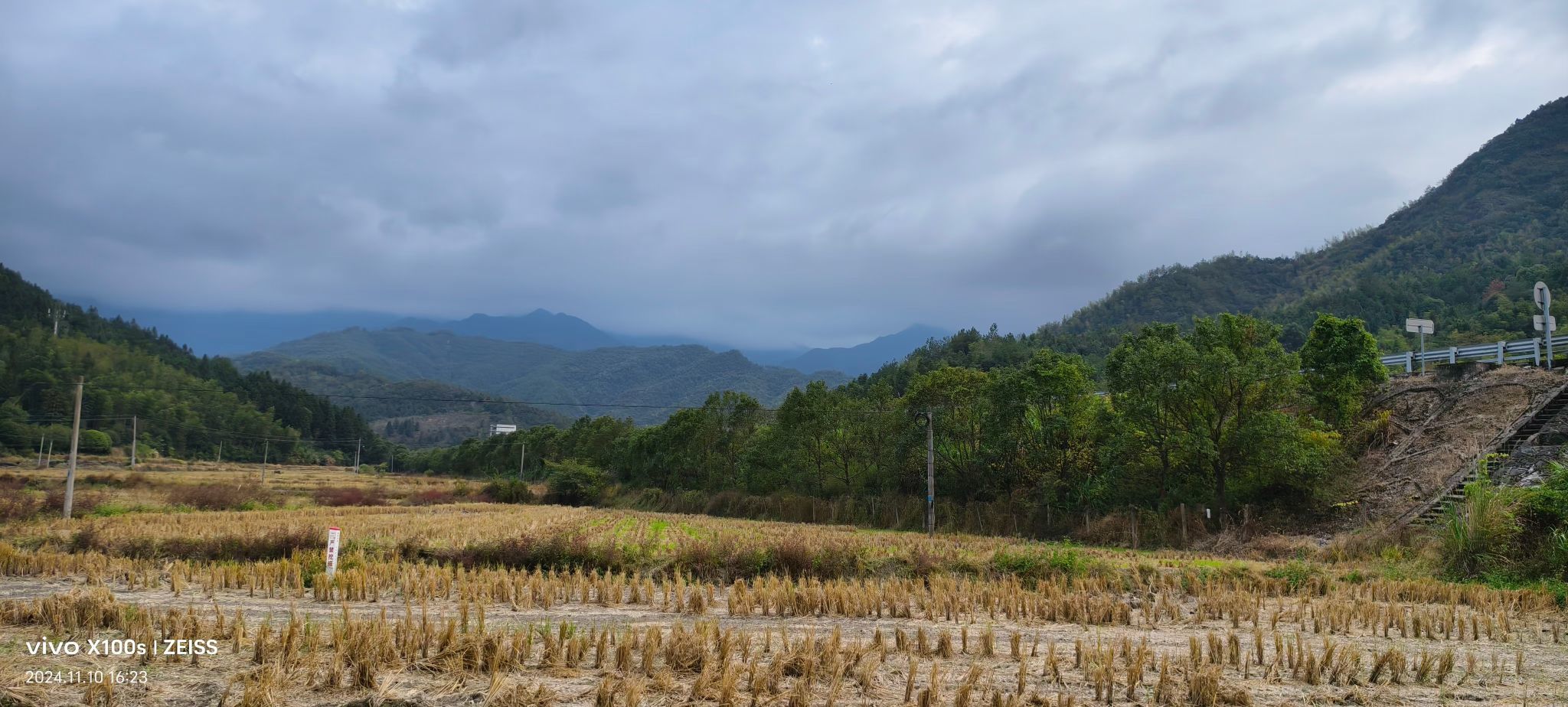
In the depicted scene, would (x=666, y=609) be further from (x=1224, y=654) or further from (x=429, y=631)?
(x=1224, y=654)

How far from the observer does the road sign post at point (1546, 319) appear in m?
26.4

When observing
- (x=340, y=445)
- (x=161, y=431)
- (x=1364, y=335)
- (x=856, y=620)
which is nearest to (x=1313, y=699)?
(x=856, y=620)

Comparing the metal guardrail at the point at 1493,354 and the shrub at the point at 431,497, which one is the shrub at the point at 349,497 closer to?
the shrub at the point at 431,497

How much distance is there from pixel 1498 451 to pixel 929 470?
17.3 meters

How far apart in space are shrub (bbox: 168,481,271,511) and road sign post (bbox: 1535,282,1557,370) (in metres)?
55.4

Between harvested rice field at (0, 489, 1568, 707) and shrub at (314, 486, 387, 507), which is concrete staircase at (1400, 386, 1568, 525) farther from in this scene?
shrub at (314, 486, 387, 507)

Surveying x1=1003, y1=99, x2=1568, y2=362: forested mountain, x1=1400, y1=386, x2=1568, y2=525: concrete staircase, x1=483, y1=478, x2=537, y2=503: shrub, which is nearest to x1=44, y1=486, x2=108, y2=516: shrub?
x1=483, y1=478, x2=537, y2=503: shrub

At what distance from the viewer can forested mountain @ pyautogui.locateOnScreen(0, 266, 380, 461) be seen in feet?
283

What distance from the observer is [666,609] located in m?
13.5

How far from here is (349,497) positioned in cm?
5088

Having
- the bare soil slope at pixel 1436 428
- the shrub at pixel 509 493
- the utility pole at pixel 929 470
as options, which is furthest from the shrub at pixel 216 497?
the bare soil slope at pixel 1436 428

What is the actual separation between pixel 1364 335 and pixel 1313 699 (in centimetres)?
2799

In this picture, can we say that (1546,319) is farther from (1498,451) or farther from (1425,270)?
(1425,270)

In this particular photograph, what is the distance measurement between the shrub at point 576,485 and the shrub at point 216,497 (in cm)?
1879
